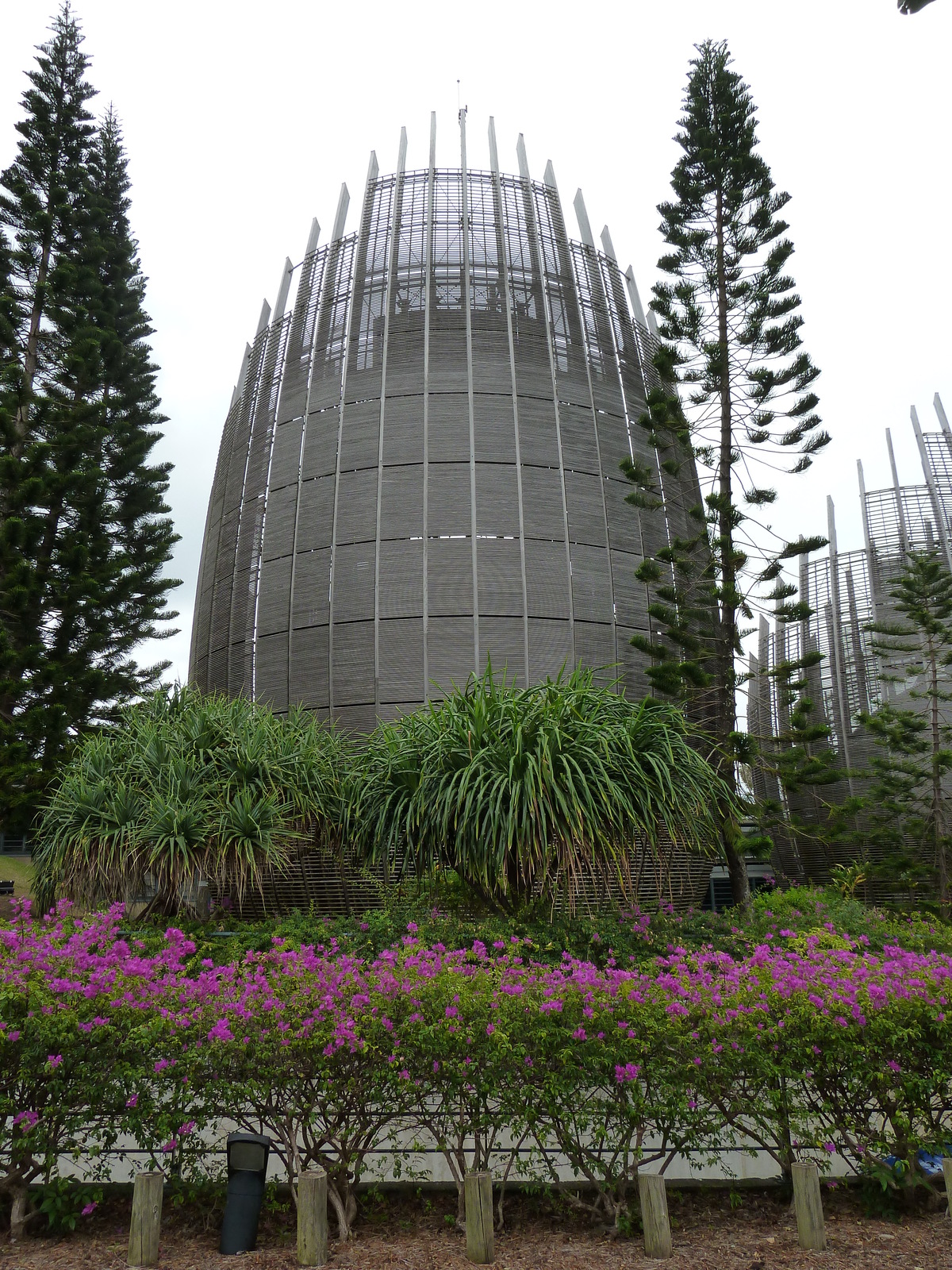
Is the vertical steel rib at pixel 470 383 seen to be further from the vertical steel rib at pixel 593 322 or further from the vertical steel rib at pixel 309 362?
the vertical steel rib at pixel 309 362

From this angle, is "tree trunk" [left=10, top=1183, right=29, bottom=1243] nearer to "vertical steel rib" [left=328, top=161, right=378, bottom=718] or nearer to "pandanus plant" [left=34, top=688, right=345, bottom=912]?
"pandanus plant" [left=34, top=688, right=345, bottom=912]

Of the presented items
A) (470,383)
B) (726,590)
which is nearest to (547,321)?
(470,383)

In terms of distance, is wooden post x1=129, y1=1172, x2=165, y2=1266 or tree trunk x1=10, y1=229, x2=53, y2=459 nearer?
wooden post x1=129, y1=1172, x2=165, y2=1266

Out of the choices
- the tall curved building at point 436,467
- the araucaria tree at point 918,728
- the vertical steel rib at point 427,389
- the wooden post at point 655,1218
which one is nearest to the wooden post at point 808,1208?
the wooden post at point 655,1218

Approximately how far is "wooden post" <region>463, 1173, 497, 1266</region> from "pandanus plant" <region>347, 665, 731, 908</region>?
417 centimetres

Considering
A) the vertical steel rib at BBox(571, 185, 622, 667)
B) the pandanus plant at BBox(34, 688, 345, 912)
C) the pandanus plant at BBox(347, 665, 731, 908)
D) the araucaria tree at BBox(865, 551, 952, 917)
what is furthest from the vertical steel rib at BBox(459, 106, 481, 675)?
the araucaria tree at BBox(865, 551, 952, 917)

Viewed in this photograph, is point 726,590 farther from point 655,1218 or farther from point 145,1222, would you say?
point 145,1222

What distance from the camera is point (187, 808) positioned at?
10.4 meters

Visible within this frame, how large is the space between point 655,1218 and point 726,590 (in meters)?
10.9

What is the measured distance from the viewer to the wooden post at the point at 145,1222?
14.3 feet

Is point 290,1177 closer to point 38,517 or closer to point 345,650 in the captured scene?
point 345,650

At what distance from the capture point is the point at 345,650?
615 inches

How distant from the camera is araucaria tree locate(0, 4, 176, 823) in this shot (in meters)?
15.8

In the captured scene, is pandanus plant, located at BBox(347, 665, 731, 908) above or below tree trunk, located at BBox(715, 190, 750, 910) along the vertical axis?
below
